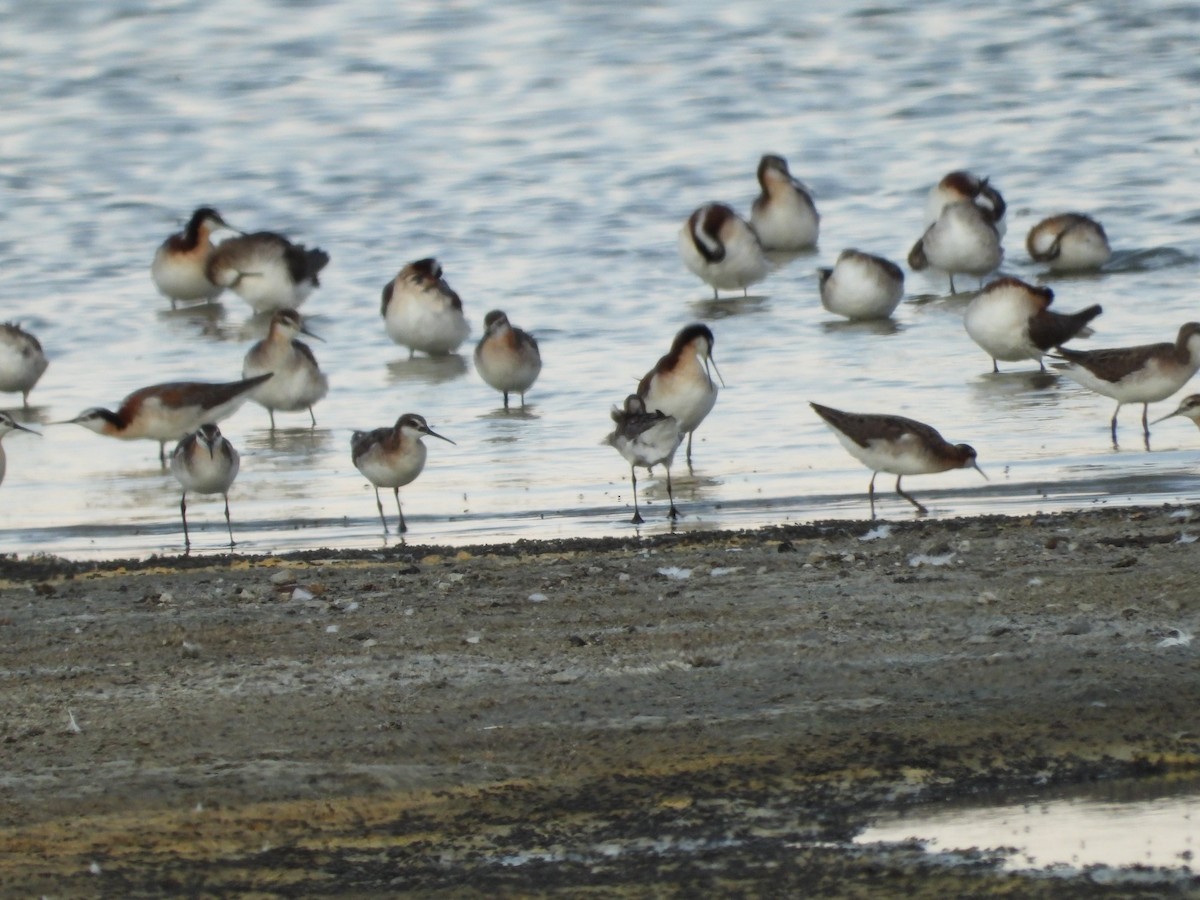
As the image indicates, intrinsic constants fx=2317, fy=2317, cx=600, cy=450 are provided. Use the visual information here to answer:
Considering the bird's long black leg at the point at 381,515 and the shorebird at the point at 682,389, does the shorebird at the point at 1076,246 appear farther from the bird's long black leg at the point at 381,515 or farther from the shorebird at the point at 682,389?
the bird's long black leg at the point at 381,515

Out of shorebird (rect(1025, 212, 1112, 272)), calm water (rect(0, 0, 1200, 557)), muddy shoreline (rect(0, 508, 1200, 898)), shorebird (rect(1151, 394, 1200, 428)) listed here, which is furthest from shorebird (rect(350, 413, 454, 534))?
shorebird (rect(1025, 212, 1112, 272))

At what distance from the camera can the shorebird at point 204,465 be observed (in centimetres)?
1047

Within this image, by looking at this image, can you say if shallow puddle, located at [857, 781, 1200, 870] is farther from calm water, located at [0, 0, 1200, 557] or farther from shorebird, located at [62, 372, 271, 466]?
shorebird, located at [62, 372, 271, 466]

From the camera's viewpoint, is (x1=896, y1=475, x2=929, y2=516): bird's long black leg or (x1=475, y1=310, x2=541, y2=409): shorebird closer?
(x1=896, y1=475, x2=929, y2=516): bird's long black leg

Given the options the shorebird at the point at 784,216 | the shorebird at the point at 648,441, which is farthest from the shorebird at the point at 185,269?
the shorebird at the point at 648,441

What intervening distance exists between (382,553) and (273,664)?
93.1 inches

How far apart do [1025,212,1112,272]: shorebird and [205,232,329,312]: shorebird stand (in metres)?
5.51

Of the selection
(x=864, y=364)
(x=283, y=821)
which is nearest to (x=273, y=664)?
(x=283, y=821)

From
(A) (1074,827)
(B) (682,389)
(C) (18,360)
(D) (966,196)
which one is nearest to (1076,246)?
(D) (966,196)

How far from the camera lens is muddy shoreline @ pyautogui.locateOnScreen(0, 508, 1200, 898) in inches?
205

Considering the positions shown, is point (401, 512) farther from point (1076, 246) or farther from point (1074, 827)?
point (1076, 246)

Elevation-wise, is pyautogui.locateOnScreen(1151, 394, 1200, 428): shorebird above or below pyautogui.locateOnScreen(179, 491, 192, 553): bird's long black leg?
above

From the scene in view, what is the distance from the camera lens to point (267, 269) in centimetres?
1738

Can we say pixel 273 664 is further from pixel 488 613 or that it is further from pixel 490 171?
pixel 490 171
